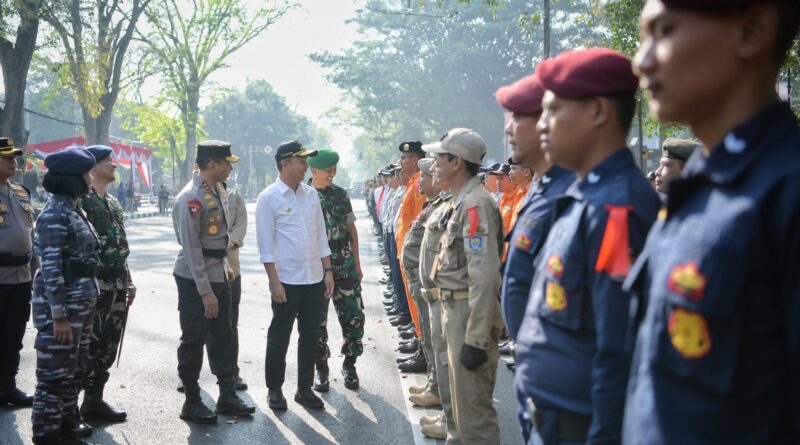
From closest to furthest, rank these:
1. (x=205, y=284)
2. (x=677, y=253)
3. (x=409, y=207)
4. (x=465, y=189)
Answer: (x=677, y=253) < (x=465, y=189) < (x=205, y=284) < (x=409, y=207)

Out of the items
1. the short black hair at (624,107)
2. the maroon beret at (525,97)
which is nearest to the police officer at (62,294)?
the maroon beret at (525,97)

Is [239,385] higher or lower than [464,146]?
lower

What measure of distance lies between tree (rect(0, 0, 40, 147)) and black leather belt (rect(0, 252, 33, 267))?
13.2 metres

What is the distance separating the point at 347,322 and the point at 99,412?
2327 millimetres

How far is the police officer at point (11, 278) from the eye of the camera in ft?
20.4

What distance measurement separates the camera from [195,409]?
5938 mm

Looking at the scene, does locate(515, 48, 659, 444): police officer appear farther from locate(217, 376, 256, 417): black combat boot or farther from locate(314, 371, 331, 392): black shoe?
locate(314, 371, 331, 392): black shoe

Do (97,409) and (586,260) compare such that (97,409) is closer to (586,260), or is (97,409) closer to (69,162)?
(69,162)

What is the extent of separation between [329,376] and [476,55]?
46.6 m

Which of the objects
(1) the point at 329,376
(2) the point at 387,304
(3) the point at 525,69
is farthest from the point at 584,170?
(3) the point at 525,69

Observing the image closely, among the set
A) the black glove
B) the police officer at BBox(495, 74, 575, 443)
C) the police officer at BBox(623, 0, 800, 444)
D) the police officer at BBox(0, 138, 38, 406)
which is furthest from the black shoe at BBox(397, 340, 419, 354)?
the police officer at BBox(623, 0, 800, 444)

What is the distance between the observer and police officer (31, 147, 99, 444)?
4977 mm

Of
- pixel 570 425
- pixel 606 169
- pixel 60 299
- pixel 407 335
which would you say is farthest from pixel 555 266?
pixel 407 335

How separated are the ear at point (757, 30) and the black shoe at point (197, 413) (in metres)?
5.14
